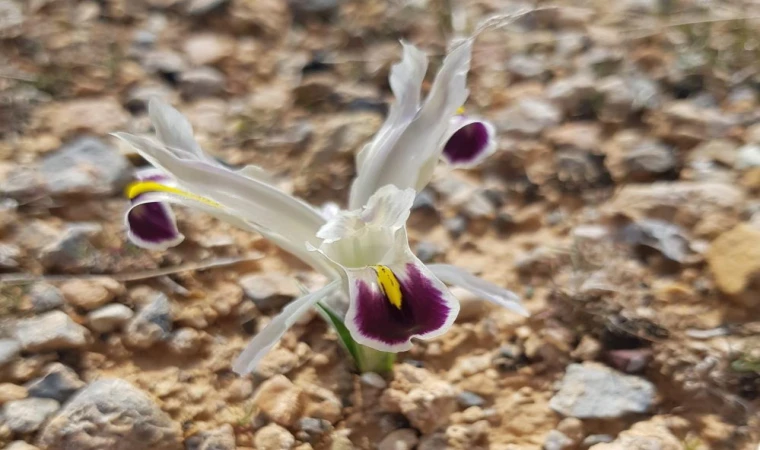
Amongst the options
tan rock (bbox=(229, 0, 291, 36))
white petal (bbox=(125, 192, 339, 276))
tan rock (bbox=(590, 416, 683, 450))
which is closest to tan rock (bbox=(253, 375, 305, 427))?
white petal (bbox=(125, 192, 339, 276))

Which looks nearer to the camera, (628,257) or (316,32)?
(628,257)

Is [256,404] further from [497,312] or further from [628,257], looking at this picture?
[628,257]

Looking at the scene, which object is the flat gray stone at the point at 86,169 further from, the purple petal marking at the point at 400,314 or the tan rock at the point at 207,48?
the purple petal marking at the point at 400,314

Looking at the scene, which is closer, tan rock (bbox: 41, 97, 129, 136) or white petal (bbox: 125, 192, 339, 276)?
white petal (bbox: 125, 192, 339, 276)

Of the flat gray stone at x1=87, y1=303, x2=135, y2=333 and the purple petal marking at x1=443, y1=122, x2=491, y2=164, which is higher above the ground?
the purple petal marking at x1=443, y1=122, x2=491, y2=164

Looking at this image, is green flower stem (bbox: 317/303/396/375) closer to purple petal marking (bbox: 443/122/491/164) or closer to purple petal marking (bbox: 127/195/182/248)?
purple petal marking (bbox: 127/195/182/248)

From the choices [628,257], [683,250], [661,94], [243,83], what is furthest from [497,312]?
[243,83]

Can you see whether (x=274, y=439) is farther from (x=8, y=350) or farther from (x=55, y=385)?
(x=8, y=350)
